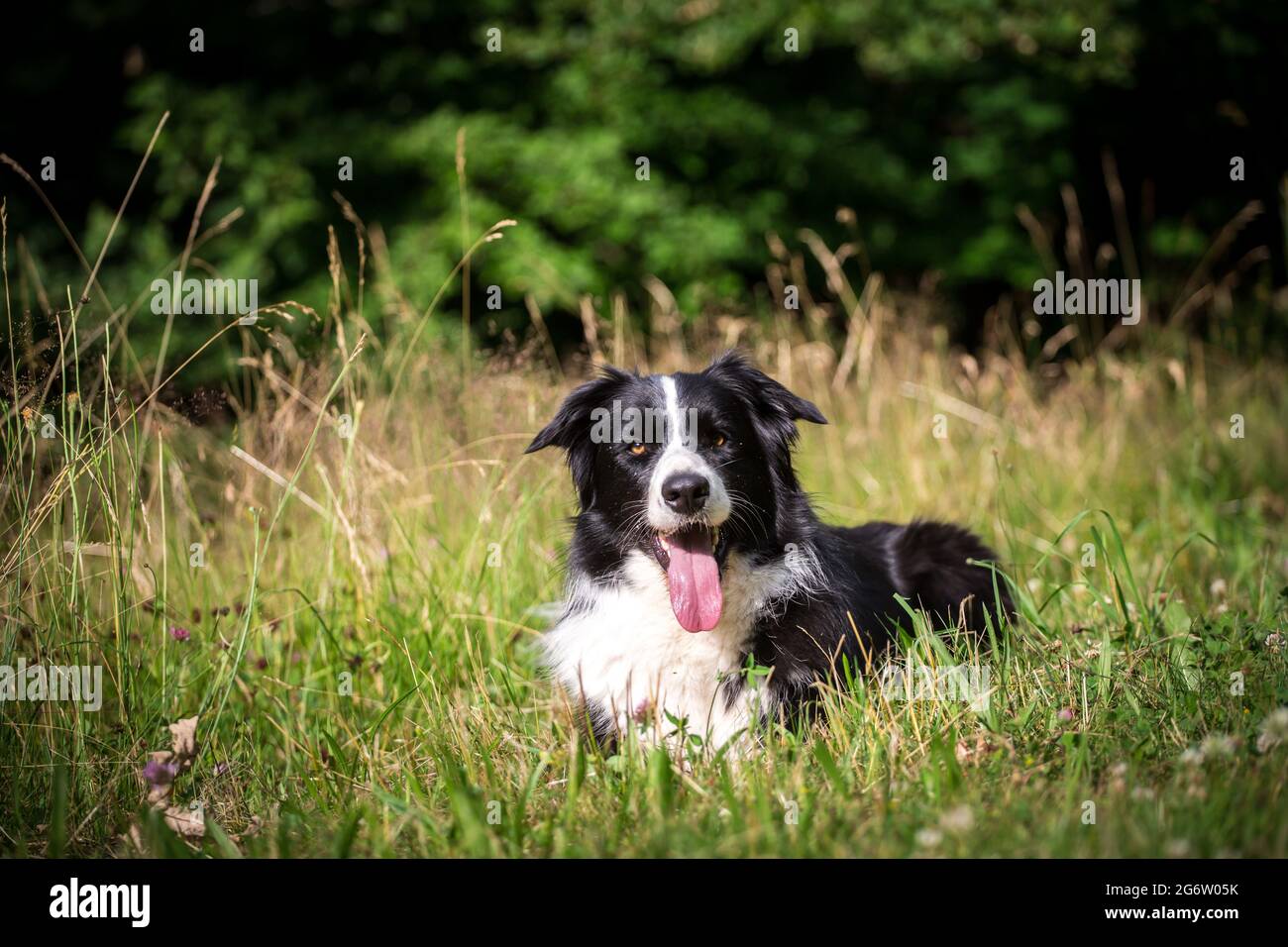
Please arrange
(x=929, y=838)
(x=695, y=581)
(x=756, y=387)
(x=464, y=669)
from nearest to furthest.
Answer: (x=929, y=838) < (x=695, y=581) < (x=756, y=387) < (x=464, y=669)

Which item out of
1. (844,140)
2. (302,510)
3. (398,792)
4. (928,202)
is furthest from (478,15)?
(398,792)

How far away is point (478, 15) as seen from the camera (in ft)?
37.4

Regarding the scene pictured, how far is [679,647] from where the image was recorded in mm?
3260

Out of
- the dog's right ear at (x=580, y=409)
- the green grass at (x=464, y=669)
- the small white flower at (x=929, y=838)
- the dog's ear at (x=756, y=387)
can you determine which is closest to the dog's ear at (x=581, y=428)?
the dog's right ear at (x=580, y=409)

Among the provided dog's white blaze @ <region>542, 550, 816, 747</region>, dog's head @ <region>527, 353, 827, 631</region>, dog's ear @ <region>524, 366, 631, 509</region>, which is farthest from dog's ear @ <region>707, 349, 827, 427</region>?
dog's white blaze @ <region>542, 550, 816, 747</region>

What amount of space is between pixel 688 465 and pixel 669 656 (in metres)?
0.60

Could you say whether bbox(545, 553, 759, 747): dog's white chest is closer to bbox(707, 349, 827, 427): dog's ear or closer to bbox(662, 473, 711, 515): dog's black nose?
bbox(662, 473, 711, 515): dog's black nose

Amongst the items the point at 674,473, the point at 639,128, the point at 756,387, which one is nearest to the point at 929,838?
the point at 674,473

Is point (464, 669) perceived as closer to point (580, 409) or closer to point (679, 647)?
point (679, 647)

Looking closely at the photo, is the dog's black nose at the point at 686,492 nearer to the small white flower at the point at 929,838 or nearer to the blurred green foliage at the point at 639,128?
Answer: the small white flower at the point at 929,838

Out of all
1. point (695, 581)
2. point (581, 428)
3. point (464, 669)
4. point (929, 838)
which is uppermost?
point (581, 428)

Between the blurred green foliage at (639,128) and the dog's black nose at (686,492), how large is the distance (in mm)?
6250

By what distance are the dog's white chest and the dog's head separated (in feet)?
0.29

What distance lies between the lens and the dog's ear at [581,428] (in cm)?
342
